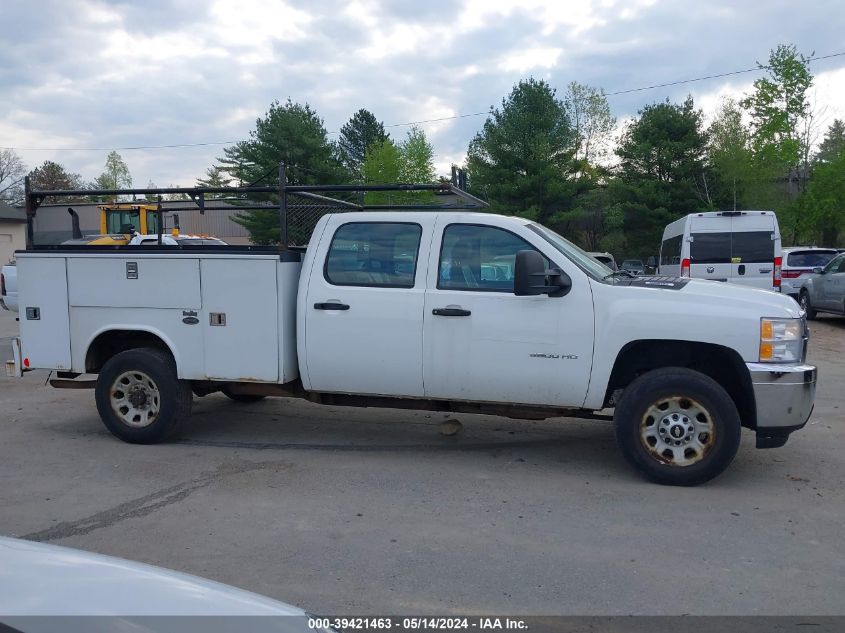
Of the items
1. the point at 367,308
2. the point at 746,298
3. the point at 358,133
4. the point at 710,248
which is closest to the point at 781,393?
the point at 746,298

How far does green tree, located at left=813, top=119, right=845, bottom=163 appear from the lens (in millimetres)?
33031

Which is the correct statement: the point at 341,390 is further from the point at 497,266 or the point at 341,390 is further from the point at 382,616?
the point at 382,616

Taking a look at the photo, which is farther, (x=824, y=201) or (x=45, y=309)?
(x=824, y=201)

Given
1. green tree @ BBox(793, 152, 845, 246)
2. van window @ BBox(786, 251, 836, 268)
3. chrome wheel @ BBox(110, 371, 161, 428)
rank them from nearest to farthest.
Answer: chrome wheel @ BBox(110, 371, 161, 428) → van window @ BBox(786, 251, 836, 268) → green tree @ BBox(793, 152, 845, 246)

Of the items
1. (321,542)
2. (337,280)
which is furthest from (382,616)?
(337,280)

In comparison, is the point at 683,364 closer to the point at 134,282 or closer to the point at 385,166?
the point at 134,282

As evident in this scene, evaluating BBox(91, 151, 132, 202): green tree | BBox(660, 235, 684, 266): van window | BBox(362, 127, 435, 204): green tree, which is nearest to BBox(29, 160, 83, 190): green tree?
BBox(91, 151, 132, 202): green tree

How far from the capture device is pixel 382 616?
3.72 m

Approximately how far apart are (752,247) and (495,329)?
12567 millimetres

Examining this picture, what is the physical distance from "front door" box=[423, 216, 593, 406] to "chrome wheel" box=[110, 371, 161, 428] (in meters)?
2.52

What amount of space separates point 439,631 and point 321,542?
4.18 feet

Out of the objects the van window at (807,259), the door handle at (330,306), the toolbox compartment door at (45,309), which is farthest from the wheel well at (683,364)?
the van window at (807,259)

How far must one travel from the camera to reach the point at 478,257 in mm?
6180

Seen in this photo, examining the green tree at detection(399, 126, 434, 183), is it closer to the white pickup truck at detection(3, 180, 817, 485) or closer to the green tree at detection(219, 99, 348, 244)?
the green tree at detection(219, 99, 348, 244)
